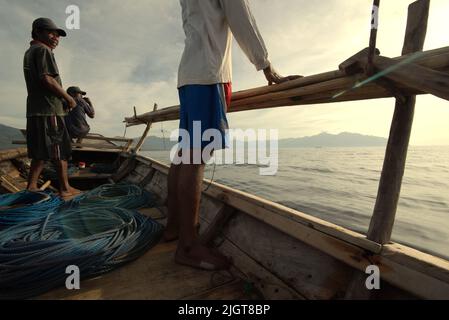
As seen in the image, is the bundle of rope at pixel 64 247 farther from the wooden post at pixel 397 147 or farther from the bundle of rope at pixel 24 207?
the wooden post at pixel 397 147

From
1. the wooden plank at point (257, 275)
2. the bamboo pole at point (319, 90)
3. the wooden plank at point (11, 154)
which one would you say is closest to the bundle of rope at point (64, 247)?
the wooden plank at point (257, 275)

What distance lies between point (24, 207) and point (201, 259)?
6.43 feet

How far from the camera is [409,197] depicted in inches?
335

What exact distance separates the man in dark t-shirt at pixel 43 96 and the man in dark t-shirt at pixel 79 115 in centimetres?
233

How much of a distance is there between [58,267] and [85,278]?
175 millimetres

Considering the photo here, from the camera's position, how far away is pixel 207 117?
1.67 metres

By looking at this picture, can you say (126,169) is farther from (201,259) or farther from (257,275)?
(257,275)

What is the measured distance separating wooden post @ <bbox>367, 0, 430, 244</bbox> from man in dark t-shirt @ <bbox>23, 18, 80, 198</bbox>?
3642 millimetres

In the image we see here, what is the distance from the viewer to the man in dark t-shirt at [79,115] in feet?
18.0

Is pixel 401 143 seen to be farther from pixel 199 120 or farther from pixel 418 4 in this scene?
pixel 199 120

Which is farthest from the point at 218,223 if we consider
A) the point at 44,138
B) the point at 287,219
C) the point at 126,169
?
the point at 126,169

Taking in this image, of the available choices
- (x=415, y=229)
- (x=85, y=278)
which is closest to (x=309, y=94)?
(x=85, y=278)

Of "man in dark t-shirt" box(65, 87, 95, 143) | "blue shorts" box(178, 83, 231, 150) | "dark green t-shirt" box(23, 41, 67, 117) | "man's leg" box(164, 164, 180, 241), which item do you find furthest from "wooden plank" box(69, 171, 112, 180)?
"blue shorts" box(178, 83, 231, 150)

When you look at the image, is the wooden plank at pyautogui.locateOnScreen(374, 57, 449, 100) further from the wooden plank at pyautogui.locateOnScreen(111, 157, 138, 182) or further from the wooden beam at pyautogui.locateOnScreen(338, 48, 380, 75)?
the wooden plank at pyautogui.locateOnScreen(111, 157, 138, 182)
